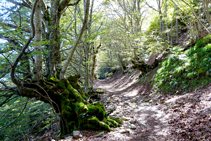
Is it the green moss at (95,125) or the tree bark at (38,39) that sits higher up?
the tree bark at (38,39)

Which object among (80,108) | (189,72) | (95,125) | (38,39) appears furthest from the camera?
(189,72)

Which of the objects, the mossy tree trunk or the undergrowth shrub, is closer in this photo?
the mossy tree trunk

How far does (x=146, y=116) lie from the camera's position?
5.12m

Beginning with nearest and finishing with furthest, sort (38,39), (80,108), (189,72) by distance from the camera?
(38,39) < (80,108) < (189,72)

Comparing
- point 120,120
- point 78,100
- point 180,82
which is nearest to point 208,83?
point 180,82

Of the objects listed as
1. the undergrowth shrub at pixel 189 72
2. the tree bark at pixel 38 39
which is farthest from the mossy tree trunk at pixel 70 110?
the undergrowth shrub at pixel 189 72

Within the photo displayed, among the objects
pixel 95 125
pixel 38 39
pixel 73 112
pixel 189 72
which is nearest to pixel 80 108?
pixel 73 112

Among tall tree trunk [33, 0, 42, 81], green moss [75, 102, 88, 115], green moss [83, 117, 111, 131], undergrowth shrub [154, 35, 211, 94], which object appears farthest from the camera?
undergrowth shrub [154, 35, 211, 94]

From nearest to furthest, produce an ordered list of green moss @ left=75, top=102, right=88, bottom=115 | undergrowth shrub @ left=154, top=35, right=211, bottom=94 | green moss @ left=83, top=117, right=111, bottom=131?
green moss @ left=83, top=117, right=111, bottom=131 → green moss @ left=75, top=102, right=88, bottom=115 → undergrowth shrub @ left=154, top=35, right=211, bottom=94

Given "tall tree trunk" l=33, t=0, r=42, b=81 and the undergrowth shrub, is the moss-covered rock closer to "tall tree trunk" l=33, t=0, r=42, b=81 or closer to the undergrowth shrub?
"tall tree trunk" l=33, t=0, r=42, b=81

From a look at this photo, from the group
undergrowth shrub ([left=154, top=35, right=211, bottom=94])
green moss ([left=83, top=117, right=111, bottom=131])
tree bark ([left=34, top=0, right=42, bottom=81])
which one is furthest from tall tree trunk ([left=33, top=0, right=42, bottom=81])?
undergrowth shrub ([left=154, top=35, right=211, bottom=94])

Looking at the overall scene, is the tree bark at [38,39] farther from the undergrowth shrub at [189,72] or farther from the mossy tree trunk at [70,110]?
the undergrowth shrub at [189,72]

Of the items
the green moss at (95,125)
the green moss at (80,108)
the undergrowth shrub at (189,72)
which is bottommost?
the green moss at (95,125)

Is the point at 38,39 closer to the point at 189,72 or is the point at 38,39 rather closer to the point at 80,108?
the point at 80,108
